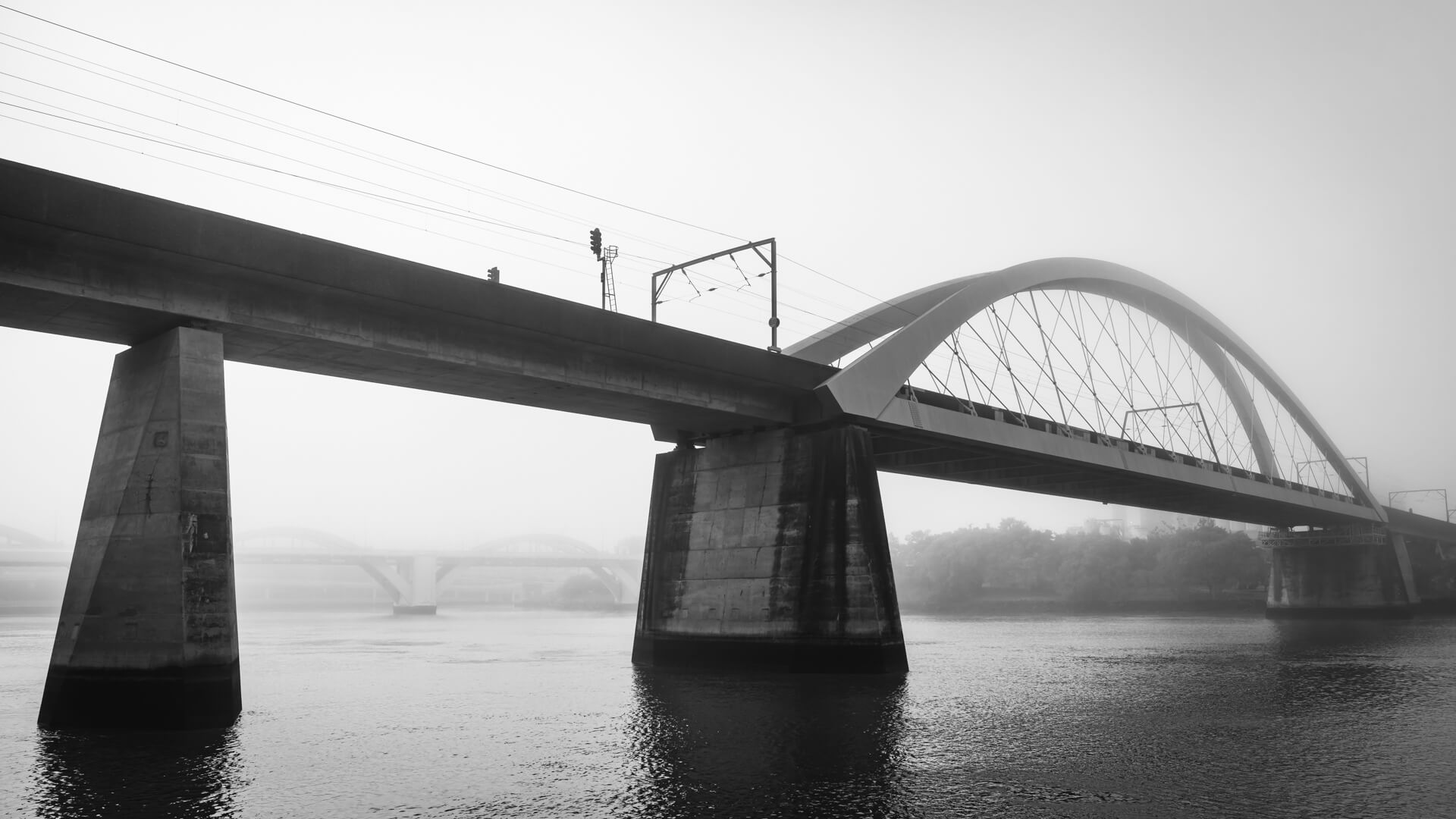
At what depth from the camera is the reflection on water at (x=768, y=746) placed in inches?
599

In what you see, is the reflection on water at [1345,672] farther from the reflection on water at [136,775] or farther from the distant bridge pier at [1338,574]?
the distant bridge pier at [1338,574]

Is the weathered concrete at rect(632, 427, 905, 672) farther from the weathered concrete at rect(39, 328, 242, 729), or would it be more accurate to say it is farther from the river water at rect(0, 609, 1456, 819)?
the weathered concrete at rect(39, 328, 242, 729)

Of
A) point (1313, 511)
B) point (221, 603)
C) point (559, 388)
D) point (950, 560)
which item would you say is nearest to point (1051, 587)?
point (950, 560)

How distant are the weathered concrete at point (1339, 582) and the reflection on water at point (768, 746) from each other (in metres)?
75.5

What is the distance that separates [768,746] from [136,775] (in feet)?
34.7

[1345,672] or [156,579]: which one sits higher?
[156,579]

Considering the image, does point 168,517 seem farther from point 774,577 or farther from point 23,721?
point 774,577

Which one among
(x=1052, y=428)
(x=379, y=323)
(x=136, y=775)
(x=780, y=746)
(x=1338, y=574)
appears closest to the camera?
(x=136, y=775)

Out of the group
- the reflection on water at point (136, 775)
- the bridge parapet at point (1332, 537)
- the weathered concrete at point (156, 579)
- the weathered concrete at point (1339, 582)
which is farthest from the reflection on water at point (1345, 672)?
the bridge parapet at point (1332, 537)

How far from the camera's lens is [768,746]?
2012 cm

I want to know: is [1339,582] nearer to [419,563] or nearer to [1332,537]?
[1332,537]

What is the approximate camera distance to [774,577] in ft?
114

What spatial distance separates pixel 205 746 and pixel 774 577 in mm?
19045

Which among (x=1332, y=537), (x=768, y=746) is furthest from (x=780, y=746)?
(x=1332, y=537)
